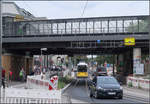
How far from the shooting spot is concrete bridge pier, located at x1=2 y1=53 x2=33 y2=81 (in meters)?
41.4

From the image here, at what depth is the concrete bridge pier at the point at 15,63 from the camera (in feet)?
136

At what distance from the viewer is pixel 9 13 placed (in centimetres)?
4559

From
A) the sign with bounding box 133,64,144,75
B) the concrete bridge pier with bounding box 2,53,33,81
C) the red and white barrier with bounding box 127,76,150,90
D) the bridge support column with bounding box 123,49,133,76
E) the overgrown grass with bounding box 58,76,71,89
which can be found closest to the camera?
the red and white barrier with bounding box 127,76,150,90

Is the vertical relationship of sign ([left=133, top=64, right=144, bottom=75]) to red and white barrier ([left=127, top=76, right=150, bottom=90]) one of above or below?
above

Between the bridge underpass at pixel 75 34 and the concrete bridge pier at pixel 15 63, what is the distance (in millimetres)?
586

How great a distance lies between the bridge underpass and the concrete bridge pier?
0.59m

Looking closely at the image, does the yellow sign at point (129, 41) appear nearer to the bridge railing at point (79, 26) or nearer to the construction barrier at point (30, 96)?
the bridge railing at point (79, 26)

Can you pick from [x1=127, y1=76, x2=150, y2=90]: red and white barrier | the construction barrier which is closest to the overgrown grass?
[x1=127, y1=76, x2=150, y2=90]: red and white barrier

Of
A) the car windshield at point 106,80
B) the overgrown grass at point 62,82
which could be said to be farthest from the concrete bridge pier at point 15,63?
the car windshield at point 106,80

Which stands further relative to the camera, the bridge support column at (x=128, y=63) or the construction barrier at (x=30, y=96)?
the bridge support column at (x=128, y=63)

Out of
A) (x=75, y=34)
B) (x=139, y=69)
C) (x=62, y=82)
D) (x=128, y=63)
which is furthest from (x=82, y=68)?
(x=62, y=82)

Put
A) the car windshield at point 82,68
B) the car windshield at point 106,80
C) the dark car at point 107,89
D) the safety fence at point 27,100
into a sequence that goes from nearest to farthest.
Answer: the safety fence at point 27,100
the dark car at point 107,89
the car windshield at point 106,80
the car windshield at point 82,68

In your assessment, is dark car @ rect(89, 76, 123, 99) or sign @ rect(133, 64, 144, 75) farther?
sign @ rect(133, 64, 144, 75)

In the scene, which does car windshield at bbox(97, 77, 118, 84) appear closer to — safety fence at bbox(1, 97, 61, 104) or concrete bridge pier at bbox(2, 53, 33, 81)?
safety fence at bbox(1, 97, 61, 104)
